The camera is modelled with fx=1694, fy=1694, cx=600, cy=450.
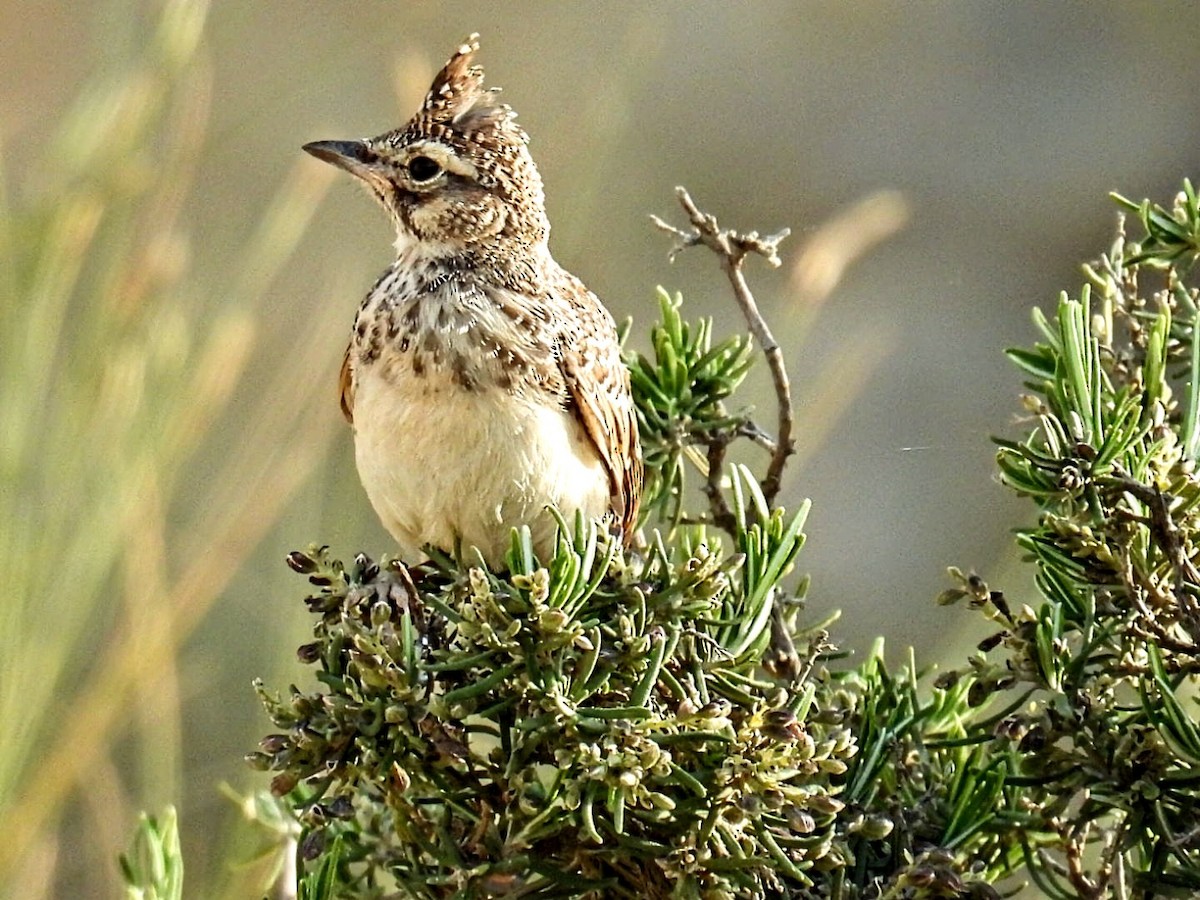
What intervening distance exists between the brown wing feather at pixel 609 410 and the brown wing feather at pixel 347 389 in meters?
0.27

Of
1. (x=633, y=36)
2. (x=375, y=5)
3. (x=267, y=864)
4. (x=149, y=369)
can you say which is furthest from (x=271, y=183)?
(x=267, y=864)

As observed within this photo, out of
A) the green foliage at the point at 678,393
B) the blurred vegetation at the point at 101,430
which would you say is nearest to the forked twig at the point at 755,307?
the green foliage at the point at 678,393

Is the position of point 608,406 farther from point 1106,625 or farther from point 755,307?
point 1106,625

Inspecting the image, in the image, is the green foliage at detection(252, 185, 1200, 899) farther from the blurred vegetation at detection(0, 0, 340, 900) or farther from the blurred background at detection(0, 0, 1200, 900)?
the blurred background at detection(0, 0, 1200, 900)

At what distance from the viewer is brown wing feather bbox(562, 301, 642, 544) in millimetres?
1740

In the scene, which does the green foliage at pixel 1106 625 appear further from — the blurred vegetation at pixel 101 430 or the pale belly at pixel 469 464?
the blurred vegetation at pixel 101 430

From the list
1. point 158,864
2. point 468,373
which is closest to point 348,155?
point 468,373

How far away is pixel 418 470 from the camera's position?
1780 millimetres

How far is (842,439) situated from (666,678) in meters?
3.45

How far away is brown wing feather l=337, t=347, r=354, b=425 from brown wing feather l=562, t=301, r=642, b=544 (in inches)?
10.8

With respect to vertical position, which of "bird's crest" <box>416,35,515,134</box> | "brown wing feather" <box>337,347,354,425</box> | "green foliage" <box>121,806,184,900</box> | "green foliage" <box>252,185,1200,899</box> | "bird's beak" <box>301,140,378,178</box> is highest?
"bird's crest" <box>416,35,515,134</box>

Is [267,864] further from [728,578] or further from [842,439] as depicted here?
[842,439]

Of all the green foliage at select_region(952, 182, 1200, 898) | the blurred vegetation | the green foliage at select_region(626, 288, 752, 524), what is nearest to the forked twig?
the green foliage at select_region(626, 288, 752, 524)

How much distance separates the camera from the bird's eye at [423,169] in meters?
2.05
